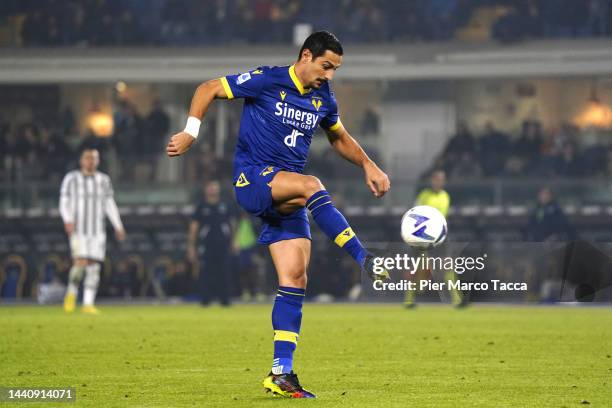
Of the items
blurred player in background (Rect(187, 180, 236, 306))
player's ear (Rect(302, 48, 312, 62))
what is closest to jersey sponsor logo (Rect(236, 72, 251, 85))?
player's ear (Rect(302, 48, 312, 62))

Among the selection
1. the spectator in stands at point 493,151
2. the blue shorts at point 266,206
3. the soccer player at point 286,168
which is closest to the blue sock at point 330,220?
the soccer player at point 286,168

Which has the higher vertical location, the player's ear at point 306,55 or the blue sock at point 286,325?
the player's ear at point 306,55

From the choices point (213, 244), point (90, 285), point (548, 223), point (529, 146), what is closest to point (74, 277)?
point (90, 285)

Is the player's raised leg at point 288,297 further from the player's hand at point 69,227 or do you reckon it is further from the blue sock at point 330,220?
the player's hand at point 69,227

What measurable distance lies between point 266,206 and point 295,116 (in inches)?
23.1

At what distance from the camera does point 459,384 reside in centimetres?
802

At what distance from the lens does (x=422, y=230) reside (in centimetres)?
766

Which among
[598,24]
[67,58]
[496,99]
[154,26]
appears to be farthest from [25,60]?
[598,24]

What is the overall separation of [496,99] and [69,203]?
15.6 meters

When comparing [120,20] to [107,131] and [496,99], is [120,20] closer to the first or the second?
[107,131]

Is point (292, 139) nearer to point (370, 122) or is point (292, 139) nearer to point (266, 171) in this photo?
point (266, 171)

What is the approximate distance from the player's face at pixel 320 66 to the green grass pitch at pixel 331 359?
1.81 metres

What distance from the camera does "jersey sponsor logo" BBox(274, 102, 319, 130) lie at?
7.57 m

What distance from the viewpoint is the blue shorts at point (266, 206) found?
24.3 feet
